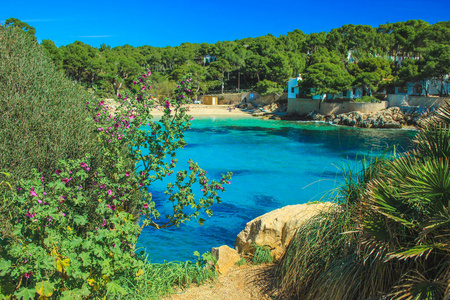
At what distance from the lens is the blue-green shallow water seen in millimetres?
12492

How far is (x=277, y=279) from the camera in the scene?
5652mm

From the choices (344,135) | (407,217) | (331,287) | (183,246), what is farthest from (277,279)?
(344,135)

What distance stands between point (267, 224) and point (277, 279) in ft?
5.24

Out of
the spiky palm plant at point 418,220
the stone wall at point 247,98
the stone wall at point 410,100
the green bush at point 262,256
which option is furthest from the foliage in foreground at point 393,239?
the stone wall at point 247,98

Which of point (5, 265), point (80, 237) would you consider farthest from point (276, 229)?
point (5, 265)

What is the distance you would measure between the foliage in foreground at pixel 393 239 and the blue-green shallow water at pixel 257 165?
906 mm

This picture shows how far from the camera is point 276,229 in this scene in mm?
7074

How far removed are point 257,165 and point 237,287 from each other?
783 inches

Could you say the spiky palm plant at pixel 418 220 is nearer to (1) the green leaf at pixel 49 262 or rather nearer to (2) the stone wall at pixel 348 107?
(1) the green leaf at pixel 49 262

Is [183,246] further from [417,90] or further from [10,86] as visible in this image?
[417,90]

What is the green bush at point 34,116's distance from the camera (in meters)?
7.77

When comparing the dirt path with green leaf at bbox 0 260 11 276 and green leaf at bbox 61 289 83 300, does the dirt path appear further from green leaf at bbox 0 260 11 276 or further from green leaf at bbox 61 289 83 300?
green leaf at bbox 0 260 11 276

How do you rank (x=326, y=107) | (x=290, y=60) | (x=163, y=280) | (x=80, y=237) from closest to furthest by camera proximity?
(x=80, y=237)
(x=163, y=280)
(x=326, y=107)
(x=290, y=60)

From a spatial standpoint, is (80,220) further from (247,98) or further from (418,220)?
(247,98)
